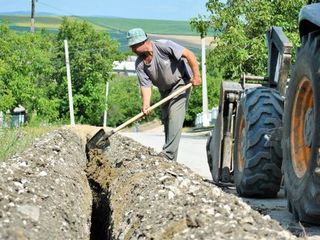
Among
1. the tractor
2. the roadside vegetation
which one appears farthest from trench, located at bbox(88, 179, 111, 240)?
the roadside vegetation

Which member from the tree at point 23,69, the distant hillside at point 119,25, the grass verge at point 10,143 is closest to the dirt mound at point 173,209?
the grass verge at point 10,143

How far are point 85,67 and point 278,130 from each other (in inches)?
1956

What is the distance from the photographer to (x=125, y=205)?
19.9ft

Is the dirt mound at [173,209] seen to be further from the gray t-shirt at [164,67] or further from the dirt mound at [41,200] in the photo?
the gray t-shirt at [164,67]

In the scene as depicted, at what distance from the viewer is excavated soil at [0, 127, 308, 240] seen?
13.6ft

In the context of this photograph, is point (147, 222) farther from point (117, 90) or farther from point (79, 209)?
point (117, 90)

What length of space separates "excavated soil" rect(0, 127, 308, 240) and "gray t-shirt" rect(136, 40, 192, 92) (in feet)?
2.83

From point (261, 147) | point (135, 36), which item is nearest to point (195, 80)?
point (135, 36)

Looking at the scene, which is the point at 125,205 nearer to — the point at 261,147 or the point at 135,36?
the point at 261,147

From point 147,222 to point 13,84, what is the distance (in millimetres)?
35863

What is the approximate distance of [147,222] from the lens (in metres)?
4.80

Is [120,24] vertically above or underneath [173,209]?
underneath

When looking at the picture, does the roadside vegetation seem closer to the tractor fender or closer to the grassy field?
the tractor fender

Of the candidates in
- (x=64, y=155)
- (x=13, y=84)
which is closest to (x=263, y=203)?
(x=64, y=155)
